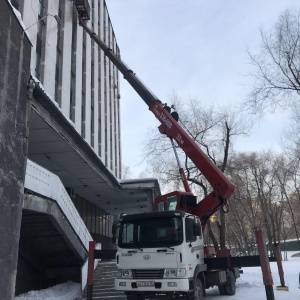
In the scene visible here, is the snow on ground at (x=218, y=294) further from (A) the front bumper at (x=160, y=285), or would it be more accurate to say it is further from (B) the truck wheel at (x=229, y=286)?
(A) the front bumper at (x=160, y=285)

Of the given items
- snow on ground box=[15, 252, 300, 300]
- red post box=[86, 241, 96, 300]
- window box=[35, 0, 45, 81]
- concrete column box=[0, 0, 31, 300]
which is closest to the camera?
concrete column box=[0, 0, 31, 300]

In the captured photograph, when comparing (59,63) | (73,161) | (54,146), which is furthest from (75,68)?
(54,146)

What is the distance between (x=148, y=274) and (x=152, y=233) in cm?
108

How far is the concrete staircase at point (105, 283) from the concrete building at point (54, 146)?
753 mm

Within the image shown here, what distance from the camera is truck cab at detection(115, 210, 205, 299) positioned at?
9.15 metres

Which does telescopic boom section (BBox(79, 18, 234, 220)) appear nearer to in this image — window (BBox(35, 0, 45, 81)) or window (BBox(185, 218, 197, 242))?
window (BBox(185, 218, 197, 242))

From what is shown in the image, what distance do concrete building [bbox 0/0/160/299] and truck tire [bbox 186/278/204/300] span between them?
4571 mm

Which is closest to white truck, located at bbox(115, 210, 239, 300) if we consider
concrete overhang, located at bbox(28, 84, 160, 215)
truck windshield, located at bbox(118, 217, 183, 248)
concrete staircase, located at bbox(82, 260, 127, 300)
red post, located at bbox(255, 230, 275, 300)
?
truck windshield, located at bbox(118, 217, 183, 248)

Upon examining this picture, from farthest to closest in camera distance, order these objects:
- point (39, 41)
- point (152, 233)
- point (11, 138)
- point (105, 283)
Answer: point (39, 41), point (105, 283), point (152, 233), point (11, 138)

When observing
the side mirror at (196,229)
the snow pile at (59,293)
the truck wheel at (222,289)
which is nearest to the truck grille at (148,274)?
the side mirror at (196,229)

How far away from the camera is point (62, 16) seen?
19734 mm

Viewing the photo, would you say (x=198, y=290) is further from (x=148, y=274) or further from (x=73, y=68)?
(x=73, y=68)

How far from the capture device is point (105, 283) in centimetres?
1439

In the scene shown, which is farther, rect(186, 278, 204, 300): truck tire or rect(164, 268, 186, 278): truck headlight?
rect(186, 278, 204, 300): truck tire
